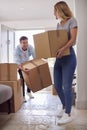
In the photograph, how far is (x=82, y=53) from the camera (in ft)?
10.9

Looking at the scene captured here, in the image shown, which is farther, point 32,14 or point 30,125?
point 32,14

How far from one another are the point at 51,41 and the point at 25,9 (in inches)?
135

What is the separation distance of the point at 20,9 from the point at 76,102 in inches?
124

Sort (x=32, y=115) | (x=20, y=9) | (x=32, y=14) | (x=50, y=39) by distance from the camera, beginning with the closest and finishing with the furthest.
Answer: (x=50, y=39) < (x=32, y=115) < (x=20, y=9) < (x=32, y=14)

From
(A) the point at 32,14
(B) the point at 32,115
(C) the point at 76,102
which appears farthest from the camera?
(A) the point at 32,14

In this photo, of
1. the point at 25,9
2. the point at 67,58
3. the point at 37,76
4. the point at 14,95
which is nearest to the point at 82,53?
the point at 67,58

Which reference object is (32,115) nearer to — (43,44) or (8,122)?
(8,122)

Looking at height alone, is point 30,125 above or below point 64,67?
below

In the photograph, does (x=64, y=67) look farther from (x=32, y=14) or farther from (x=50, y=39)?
(x=32, y=14)

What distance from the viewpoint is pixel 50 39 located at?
2328 mm

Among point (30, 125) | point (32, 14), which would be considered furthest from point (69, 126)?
point (32, 14)

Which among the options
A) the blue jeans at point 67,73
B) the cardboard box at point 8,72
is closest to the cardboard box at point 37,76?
the blue jeans at point 67,73

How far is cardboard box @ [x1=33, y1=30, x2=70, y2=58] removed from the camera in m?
2.33

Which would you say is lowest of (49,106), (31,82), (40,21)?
(49,106)
